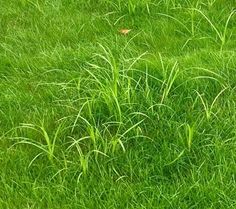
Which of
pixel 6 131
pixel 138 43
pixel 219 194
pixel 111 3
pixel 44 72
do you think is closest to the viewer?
pixel 219 194

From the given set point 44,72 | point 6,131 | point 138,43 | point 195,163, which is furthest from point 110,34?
point 195,163

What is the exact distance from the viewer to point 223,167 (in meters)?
2.56

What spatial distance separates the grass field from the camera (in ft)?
8.26

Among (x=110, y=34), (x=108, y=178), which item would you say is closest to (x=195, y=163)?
(x=108, y=178)

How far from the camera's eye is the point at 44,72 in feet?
10.9

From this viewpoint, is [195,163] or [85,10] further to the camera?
[85,10]

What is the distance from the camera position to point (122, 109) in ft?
9.45

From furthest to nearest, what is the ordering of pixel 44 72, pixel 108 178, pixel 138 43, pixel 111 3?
pixel 111 3, pixel 138 43, pixel 44 72, pixel 108 178

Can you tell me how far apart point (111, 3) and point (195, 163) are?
175cm

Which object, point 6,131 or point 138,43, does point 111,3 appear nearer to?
point 138,43

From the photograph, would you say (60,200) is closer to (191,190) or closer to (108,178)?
(108,178)

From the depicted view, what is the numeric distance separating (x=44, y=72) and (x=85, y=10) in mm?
884

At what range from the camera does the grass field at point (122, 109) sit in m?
2.52

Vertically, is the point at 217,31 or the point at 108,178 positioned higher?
the point at 217,31
